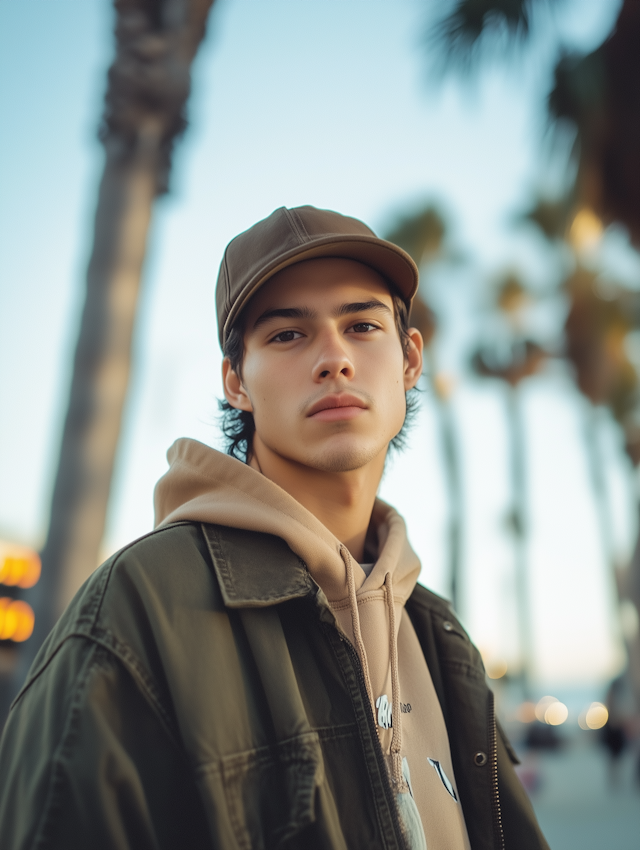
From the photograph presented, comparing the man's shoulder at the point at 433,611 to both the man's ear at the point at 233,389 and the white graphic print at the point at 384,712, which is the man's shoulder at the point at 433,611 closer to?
the white graphic print at the point at 384,712

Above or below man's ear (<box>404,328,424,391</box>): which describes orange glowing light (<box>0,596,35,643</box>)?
above

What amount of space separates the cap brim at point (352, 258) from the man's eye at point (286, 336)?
14 centimetres

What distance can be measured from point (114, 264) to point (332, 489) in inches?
125

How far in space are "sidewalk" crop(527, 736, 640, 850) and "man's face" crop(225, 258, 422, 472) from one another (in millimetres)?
7906

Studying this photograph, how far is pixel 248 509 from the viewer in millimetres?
1825

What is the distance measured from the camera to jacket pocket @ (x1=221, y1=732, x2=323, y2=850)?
1394 millimetres

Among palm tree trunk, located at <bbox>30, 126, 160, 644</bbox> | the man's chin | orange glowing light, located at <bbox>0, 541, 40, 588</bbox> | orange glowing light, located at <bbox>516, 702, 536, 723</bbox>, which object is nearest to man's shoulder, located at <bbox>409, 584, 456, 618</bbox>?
the man's chin

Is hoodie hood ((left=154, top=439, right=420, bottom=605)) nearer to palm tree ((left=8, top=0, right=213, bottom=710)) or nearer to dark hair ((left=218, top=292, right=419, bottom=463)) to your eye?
dark hair ((left=218, top=292, right=419, bottom=463))

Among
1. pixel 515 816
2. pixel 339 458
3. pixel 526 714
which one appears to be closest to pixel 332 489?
pixel 339 458

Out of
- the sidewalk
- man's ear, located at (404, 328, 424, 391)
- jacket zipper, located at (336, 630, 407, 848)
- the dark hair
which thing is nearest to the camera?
jacket zipper, located at (336, 630, 407, 848)

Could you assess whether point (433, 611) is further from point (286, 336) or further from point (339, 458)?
point (286, 336)

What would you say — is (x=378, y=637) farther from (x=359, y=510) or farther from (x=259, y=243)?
(x=259, y=243)

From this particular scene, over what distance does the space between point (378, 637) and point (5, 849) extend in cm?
100

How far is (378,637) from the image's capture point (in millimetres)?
1930
